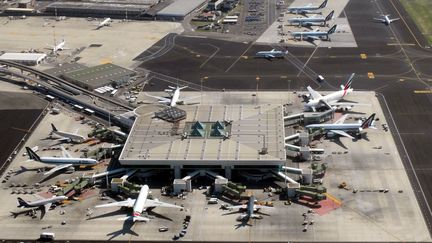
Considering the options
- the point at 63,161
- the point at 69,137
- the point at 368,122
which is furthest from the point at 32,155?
the point at 368,122

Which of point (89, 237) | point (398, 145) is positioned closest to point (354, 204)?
point (398, 145)

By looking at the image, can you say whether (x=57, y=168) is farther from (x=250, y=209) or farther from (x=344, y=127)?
(x=344, y=127)

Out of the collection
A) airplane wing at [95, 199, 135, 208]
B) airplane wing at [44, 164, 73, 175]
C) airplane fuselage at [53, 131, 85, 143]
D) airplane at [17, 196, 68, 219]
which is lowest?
airplane wing at [95, 199, 135, 208]

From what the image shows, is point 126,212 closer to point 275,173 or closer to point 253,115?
point 275,173

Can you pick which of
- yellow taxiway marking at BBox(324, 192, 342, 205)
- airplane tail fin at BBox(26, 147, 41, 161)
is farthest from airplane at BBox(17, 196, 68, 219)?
yellow taxiway marking at BBox(324, 192, 342, 205)

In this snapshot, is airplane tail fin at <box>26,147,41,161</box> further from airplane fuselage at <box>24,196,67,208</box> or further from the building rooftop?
the building rooftop

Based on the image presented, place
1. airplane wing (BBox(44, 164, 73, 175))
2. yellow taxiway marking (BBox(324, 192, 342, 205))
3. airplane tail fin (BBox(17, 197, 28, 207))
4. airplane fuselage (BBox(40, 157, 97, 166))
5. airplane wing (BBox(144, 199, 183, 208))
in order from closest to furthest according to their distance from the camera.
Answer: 1. airplane wing (BBox(144, 199, 183, 208))
2. airplane tail fin (BBox(17, 197, 28, 207))
3. yellow taxiway marking (BBox(324, 192, 342, 205))
4. airplane wing (BBox(44, 164, 73, 175))
5. airplane fuselage (BBox(40, 157, 97, 166))

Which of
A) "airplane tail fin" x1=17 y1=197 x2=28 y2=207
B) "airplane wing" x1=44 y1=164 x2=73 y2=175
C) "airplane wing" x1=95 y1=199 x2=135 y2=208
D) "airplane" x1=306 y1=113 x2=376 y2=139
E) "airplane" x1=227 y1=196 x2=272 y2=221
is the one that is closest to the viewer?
"airplane" x1=227 y1=196 x2=272 y2=221

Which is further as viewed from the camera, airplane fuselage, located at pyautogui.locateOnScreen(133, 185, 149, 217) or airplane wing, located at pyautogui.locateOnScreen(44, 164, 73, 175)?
airplane wing, located at pyautogui.locateOnScreen(44, 164, 73, 175)
